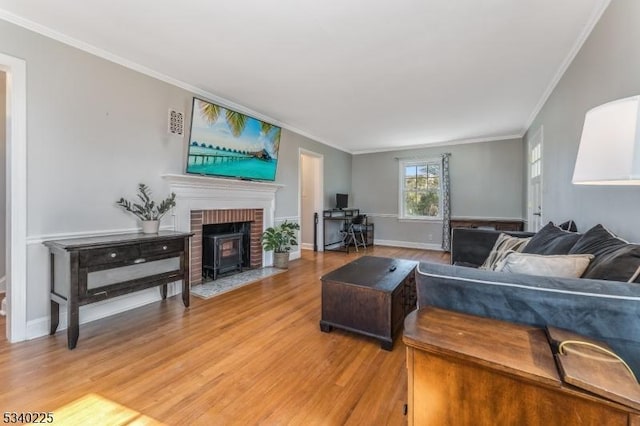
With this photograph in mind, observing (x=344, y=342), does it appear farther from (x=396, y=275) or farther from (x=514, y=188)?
(x=514, y=188)

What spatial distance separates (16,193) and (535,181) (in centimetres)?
604

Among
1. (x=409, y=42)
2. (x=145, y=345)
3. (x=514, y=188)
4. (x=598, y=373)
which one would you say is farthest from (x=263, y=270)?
(x=514, y=188)

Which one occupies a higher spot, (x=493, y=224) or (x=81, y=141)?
(x=81, y=141)

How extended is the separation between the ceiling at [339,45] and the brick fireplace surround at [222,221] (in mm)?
1490

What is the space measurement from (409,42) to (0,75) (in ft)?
13.5

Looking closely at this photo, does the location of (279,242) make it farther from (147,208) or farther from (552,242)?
(552,242)

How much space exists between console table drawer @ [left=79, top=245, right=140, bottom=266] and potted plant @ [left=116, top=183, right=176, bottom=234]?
15.8 inches

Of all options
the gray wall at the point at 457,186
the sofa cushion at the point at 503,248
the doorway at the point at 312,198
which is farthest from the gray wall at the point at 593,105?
the doorway at the point at 312,198

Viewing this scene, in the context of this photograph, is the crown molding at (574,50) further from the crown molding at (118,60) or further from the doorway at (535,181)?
the crown molding at (118,60)

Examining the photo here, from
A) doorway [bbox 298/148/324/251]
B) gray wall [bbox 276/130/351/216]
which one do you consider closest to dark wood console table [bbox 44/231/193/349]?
gray wall [bbox 276/130/351/216]

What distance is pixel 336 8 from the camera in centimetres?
198

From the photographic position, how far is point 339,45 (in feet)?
8.02

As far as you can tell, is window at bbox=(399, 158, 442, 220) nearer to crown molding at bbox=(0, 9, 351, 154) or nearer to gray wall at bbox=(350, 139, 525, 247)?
gray wall at bbox=(350, 139, 525, 247)

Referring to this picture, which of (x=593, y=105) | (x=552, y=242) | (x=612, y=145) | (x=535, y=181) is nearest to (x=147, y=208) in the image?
(x=612, y=145)
